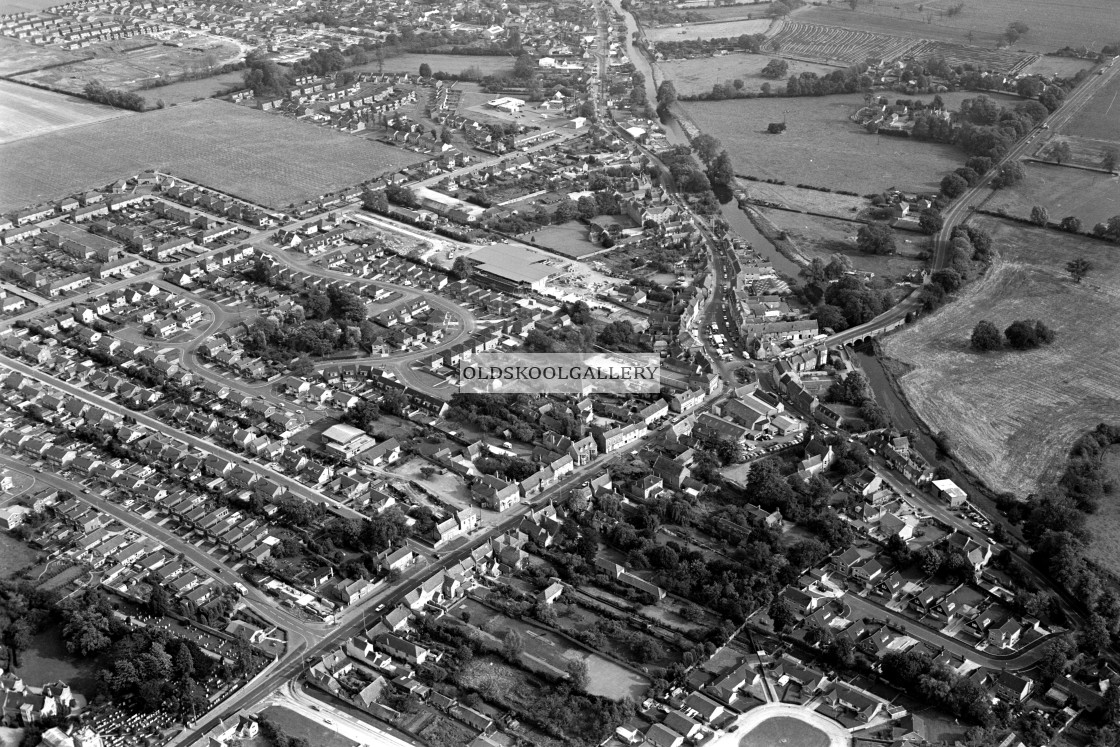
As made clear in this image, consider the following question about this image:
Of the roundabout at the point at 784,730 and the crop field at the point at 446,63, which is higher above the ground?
the crop field at the point at 446,63

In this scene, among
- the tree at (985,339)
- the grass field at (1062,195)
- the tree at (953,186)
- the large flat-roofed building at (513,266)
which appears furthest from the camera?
the tree at (953,186)

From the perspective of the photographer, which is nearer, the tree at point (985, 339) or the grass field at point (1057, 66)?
the tree at point (985, 339)

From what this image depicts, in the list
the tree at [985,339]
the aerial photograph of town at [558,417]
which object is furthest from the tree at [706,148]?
the tree at [985,339]

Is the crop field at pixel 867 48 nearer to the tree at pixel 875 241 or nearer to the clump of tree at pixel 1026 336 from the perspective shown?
the tree at pixel 875 241

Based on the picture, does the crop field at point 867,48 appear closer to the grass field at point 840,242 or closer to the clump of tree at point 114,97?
the grass field at point 840,242

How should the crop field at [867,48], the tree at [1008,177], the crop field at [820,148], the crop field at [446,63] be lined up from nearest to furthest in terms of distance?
the tree at [1008,177], the crop field at [820,148], the crop field at [446,63], the crop field at [867,48]

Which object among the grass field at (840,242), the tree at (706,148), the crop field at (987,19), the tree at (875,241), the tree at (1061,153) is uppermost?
Result: the crop field at (987,19)

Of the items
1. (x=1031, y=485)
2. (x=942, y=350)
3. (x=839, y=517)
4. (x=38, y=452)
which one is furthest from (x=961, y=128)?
(x=38, y=452)
